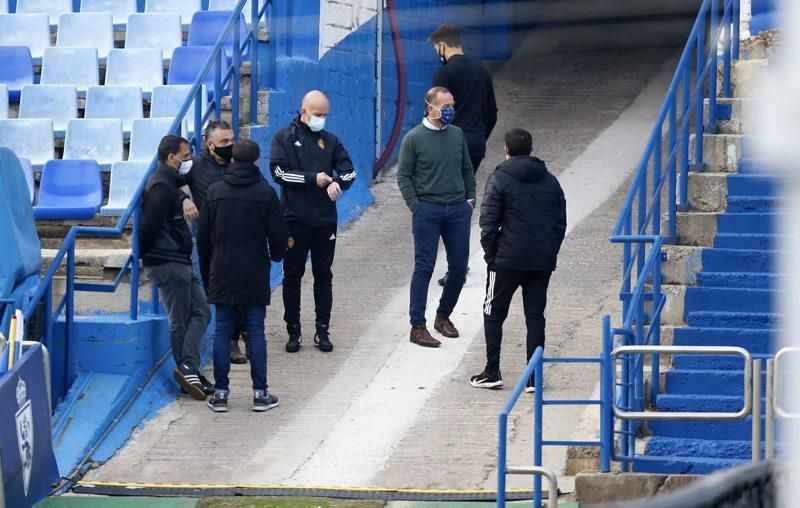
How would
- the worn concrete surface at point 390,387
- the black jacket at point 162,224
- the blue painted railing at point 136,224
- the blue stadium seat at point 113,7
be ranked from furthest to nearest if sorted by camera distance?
the blue stadium seat at point 113,7, the black jacket at point 162,224, the blue painted railing at point 136,224, the worn concrete surface at point 390,387

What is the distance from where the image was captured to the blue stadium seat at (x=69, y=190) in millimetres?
9750

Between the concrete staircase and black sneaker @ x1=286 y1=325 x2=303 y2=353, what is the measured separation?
234 centimetres

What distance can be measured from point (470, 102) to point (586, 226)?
5.45 ft

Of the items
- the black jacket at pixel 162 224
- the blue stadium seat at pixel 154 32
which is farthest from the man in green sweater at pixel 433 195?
the blue stadium seat at pixel 154 32

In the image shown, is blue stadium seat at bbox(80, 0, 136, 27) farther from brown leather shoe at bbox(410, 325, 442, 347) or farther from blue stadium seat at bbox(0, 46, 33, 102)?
brown leather shoe at bbox(410, 325, 442, 347)

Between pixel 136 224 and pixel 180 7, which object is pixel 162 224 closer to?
pixel 136 224

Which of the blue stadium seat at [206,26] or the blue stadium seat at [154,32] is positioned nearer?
the blue stadium seat at [206,26]

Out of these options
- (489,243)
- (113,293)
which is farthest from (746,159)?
(113,293)

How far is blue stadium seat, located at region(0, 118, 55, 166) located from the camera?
10.5 meters

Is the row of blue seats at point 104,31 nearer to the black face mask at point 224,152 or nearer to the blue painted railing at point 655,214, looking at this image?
the black face mask at point 224,152

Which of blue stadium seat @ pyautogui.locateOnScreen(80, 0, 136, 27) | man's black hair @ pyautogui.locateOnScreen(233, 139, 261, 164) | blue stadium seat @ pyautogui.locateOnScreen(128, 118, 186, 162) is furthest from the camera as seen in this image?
blue stadium seat @ pyautogui.locateOnScreen(80, 0, 136, 27)

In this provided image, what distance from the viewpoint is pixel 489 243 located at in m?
8.40

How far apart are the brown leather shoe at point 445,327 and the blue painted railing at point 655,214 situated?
1.30 metres

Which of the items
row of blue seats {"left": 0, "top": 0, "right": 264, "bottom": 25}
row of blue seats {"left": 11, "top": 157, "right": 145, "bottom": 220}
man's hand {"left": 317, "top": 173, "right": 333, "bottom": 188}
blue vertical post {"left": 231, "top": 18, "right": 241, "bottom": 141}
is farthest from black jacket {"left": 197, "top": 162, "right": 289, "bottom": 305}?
row of blue seats {"left": 0, "top": 0, "right": 264, "bottom": 25}
